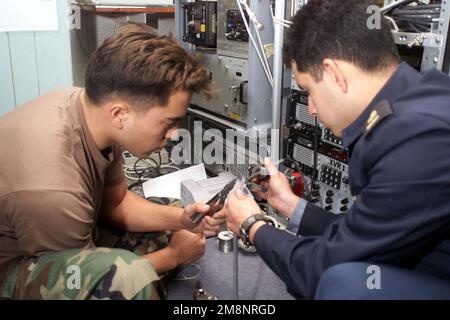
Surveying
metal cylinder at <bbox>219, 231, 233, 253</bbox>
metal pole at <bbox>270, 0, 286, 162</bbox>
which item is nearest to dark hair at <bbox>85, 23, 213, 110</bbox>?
metal pole at <bbox>270, 0, 286, 162</bbox>

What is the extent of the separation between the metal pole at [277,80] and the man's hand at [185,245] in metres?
0.52

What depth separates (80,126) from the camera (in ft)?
3.57

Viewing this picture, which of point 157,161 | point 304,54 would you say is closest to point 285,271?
point 304,54

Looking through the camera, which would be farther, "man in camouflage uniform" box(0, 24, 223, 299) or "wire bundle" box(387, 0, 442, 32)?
"wire bundle" box(387, 0, 442, 32)

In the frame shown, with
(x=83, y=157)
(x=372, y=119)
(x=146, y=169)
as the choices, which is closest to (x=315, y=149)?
(x=372, y=119)

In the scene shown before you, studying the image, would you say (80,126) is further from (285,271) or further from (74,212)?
(285,271)

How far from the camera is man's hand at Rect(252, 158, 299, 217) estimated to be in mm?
1274

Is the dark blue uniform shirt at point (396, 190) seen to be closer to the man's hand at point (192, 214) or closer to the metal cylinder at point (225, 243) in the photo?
the man's hand at point (192, 214)

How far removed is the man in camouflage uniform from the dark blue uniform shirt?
1.34ft

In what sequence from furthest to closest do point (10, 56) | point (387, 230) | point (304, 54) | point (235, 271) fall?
point (10, 56), point (235, 271), point (304, 54), point (387, 230)

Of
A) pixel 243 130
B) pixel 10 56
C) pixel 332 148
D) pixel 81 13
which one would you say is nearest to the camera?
pixel 332 148

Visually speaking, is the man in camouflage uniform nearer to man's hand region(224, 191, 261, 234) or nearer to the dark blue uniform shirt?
man's hand region(224, 191, 261, 234)

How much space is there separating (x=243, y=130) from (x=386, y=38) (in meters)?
1.10

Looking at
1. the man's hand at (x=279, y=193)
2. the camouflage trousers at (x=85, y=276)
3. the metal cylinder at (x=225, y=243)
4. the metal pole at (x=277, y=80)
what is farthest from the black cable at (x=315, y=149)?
the camouflage trousers at (x=85, y=276)
